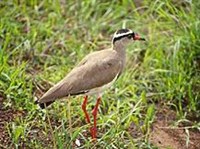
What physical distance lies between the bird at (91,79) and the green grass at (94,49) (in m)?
0.12

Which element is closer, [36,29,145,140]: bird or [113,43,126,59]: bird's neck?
[36,29,145,140]: bird

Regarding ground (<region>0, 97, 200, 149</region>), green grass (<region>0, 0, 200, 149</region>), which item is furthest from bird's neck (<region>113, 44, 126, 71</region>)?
ground (<region>0, 97, 200, 149</region>)

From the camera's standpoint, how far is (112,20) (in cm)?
647

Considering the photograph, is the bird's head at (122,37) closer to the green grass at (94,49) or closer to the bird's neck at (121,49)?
the bird's neck at (121,49)

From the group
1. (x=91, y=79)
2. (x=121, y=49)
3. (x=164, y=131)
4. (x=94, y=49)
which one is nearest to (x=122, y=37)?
A: (x=121, y=49)

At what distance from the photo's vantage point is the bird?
4.45 metres

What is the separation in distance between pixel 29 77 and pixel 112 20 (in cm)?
149

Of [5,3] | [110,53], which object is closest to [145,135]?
[110,53]

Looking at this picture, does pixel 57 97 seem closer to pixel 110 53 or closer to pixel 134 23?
pixel 110 53

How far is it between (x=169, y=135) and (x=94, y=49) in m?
1.31

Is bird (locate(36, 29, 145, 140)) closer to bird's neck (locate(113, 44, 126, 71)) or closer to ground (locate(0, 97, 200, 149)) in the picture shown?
bird's neck (locate(113, 44, 126, 71))

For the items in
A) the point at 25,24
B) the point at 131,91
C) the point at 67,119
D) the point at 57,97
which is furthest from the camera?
the point at 25,24

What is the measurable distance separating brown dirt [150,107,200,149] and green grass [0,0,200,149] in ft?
0.27

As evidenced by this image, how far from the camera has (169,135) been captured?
5.06 meters
